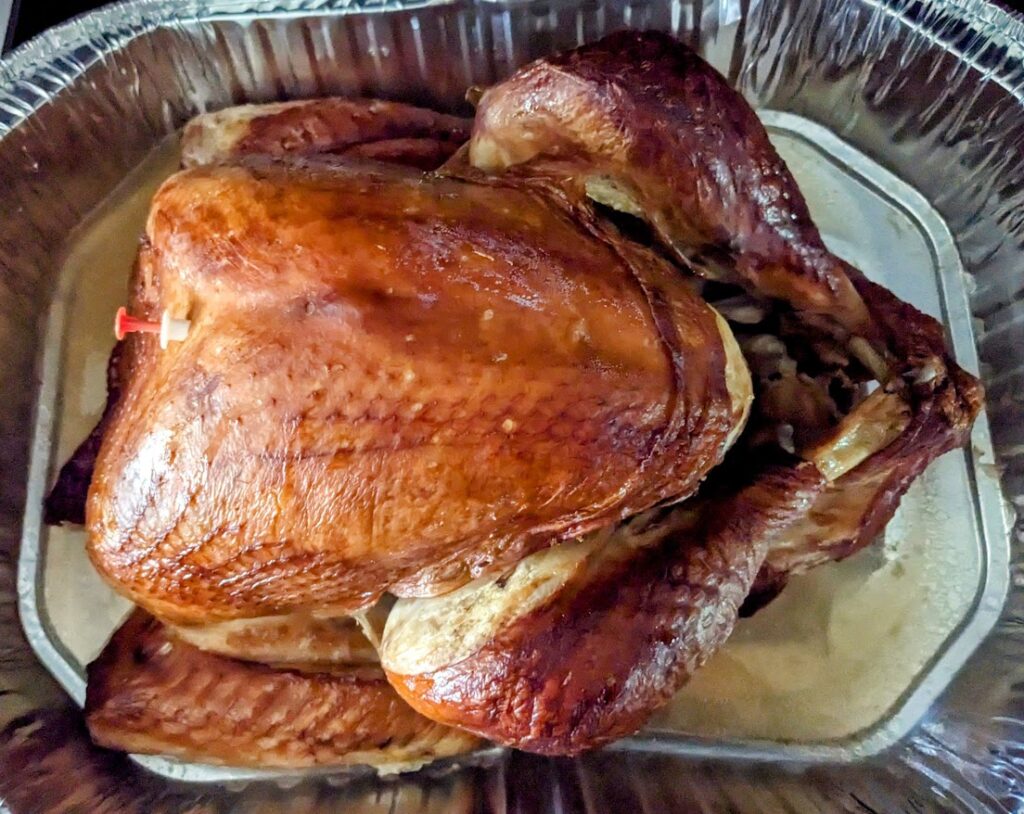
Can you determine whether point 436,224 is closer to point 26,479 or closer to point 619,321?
point 619,321

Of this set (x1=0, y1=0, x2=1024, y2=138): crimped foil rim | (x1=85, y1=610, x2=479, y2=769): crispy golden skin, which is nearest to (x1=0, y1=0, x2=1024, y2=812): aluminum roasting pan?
(x1=0, y1=0, x2=1024, y2=138): crimped foil rim

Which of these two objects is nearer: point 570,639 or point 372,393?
point 372,393

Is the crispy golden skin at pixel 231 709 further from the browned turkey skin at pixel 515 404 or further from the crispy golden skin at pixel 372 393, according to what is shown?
the crispy golden skin at pixel 372 393

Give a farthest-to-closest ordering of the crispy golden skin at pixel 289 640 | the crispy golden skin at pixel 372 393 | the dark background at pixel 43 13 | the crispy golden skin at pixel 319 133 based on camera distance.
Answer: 1. the dark background at pixel 43 13
2. the crispy golden skin at pixel 319 133
3. the crispy golden skin at pixel 289 640
4. the crispy golden skin at pixel 372 393

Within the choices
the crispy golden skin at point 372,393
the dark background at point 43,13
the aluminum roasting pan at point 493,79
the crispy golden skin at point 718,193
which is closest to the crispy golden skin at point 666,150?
the crispy golden skin at point 718,193

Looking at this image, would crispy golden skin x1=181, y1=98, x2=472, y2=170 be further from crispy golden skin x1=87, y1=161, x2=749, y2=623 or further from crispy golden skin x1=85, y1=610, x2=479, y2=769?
crispy golden skin x1=85, y1=610, x2=479, y2=769

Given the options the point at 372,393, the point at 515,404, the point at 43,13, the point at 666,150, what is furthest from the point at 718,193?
the point at 43,13

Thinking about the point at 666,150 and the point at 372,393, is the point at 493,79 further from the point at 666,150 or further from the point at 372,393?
the point at 372,393
